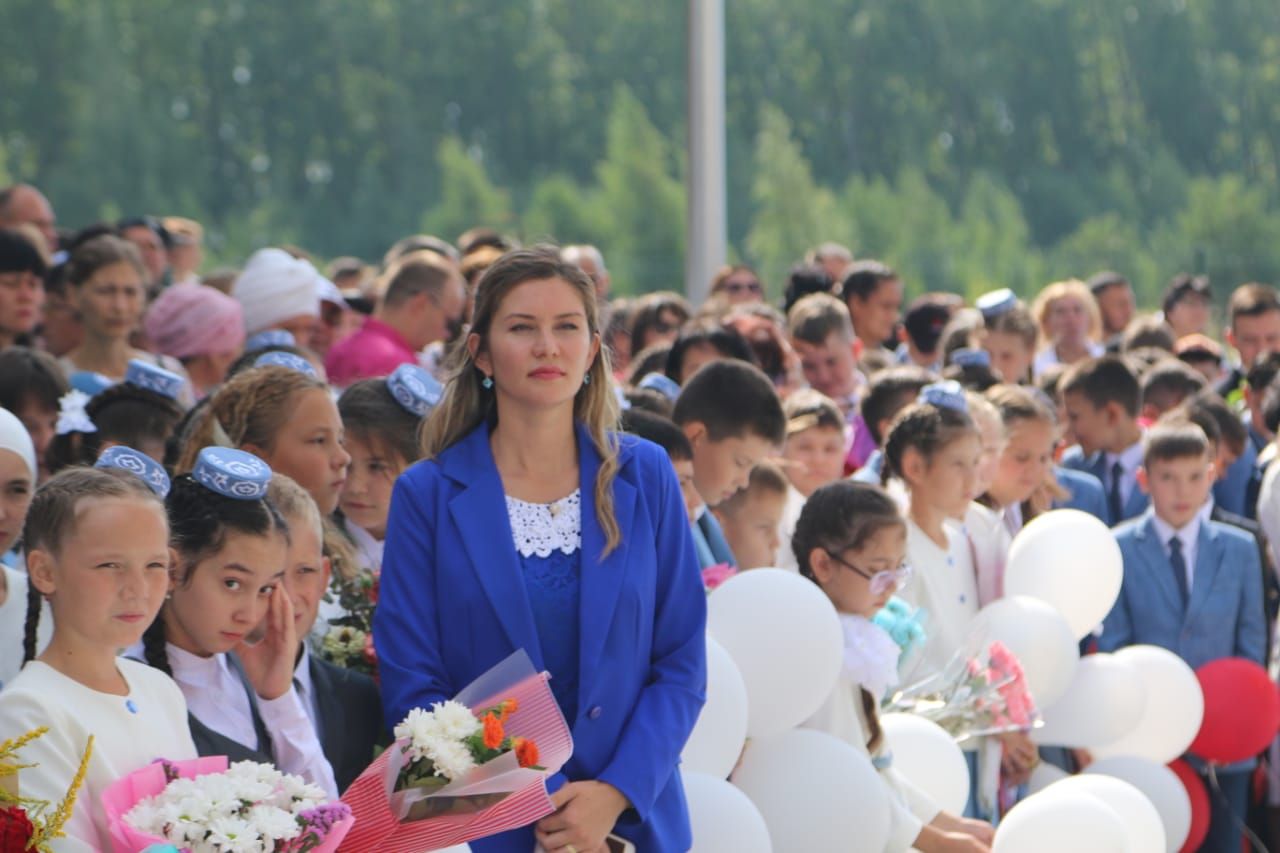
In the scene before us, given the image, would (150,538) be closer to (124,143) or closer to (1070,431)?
(1070,431)

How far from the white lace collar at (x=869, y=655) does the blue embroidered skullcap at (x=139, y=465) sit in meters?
1.79

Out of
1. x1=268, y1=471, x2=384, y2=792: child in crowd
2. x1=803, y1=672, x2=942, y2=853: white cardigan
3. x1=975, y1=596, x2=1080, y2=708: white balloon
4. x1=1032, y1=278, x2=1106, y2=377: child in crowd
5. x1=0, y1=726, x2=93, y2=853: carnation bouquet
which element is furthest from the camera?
x1=1032, y1=278, x2=1106, y2=377: child in crowd

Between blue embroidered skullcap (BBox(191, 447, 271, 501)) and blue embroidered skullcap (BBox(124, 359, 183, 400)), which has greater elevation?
blue embroidered skullcap (BBox(124, 359, 183, 400))

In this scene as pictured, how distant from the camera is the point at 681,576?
361 cm

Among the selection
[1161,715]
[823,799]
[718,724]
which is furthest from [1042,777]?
[718,724]

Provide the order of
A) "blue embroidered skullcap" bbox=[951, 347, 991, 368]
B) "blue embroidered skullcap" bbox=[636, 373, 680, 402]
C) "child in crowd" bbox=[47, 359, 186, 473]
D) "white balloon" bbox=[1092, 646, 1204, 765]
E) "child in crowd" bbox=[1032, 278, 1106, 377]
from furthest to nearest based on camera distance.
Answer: "child in crowd" bbox=[1032, 278, 1106, 377], "blue embroidered skullcap" bbox=[951, 347, 991, 368], "white balloon" bbox=[1092, 646, 1204, 765], "blue embroidered skullcap" bbox=[636, 373, 680, 402], "child in crowd" bbox=[47, 359, 186, 473]

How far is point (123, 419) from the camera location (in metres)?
4.99

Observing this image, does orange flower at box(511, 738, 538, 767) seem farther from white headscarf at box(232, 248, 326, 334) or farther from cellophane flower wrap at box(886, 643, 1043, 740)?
white headscarf at box(232, 248, 326, 334)

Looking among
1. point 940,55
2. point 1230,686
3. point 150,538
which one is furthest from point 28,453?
point 940,55

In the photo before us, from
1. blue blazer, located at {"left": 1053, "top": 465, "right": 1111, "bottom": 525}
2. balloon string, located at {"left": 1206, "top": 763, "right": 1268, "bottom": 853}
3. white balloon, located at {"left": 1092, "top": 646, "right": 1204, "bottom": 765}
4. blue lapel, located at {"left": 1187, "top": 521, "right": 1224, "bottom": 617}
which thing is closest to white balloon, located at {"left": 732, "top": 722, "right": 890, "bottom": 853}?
white balloon, located at {"left": 1092, "top": 646, "right": 1204, "bottom": 765}

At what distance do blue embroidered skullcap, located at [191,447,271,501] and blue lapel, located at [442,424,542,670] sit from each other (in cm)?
37

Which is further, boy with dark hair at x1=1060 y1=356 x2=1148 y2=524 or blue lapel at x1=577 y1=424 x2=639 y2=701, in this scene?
boy with dark hair at x1=1060 y1=356 x2=1148 y2=524

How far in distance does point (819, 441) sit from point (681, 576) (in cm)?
274

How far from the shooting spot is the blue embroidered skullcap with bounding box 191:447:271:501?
361cm
